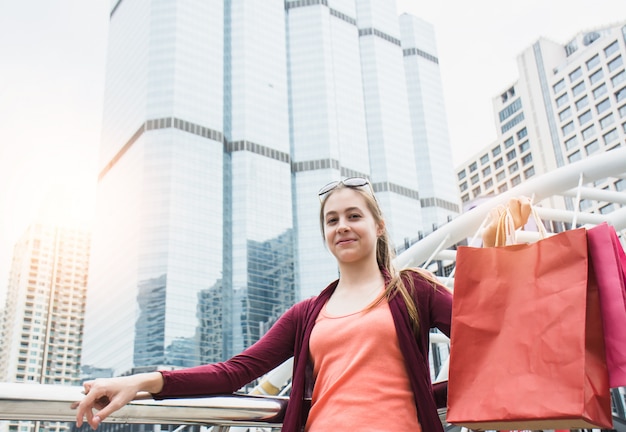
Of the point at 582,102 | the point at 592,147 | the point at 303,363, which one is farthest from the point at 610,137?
the point at 303,363

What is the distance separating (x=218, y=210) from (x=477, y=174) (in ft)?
102

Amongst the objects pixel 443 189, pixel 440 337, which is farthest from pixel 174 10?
pixel 440 337

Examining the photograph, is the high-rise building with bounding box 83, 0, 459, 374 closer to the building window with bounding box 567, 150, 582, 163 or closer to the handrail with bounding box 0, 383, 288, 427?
the building window with bounding box 567, 150, 582, 163

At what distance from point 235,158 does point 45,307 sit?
1147 inches

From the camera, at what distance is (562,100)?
192 feet

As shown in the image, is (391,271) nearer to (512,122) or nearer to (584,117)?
(584,117)

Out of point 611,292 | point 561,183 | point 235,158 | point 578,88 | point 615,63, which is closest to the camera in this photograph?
point 611,292

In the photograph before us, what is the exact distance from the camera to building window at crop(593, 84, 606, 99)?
53562 mm

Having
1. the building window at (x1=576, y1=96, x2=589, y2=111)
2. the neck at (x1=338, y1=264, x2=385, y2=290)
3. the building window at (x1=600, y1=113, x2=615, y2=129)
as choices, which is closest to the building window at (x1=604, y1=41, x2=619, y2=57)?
the building window at (x1=576, y1=96, x2=589, y2=111)

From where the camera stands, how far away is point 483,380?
140 cm

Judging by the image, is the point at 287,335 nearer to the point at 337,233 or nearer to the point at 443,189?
the point at 337,233

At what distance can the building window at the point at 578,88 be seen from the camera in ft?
185

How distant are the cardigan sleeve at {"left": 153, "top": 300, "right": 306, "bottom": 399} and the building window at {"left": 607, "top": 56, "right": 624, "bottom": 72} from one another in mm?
58072

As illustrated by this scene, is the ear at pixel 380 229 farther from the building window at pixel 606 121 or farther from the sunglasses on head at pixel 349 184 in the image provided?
the building window at pixel 606 121
